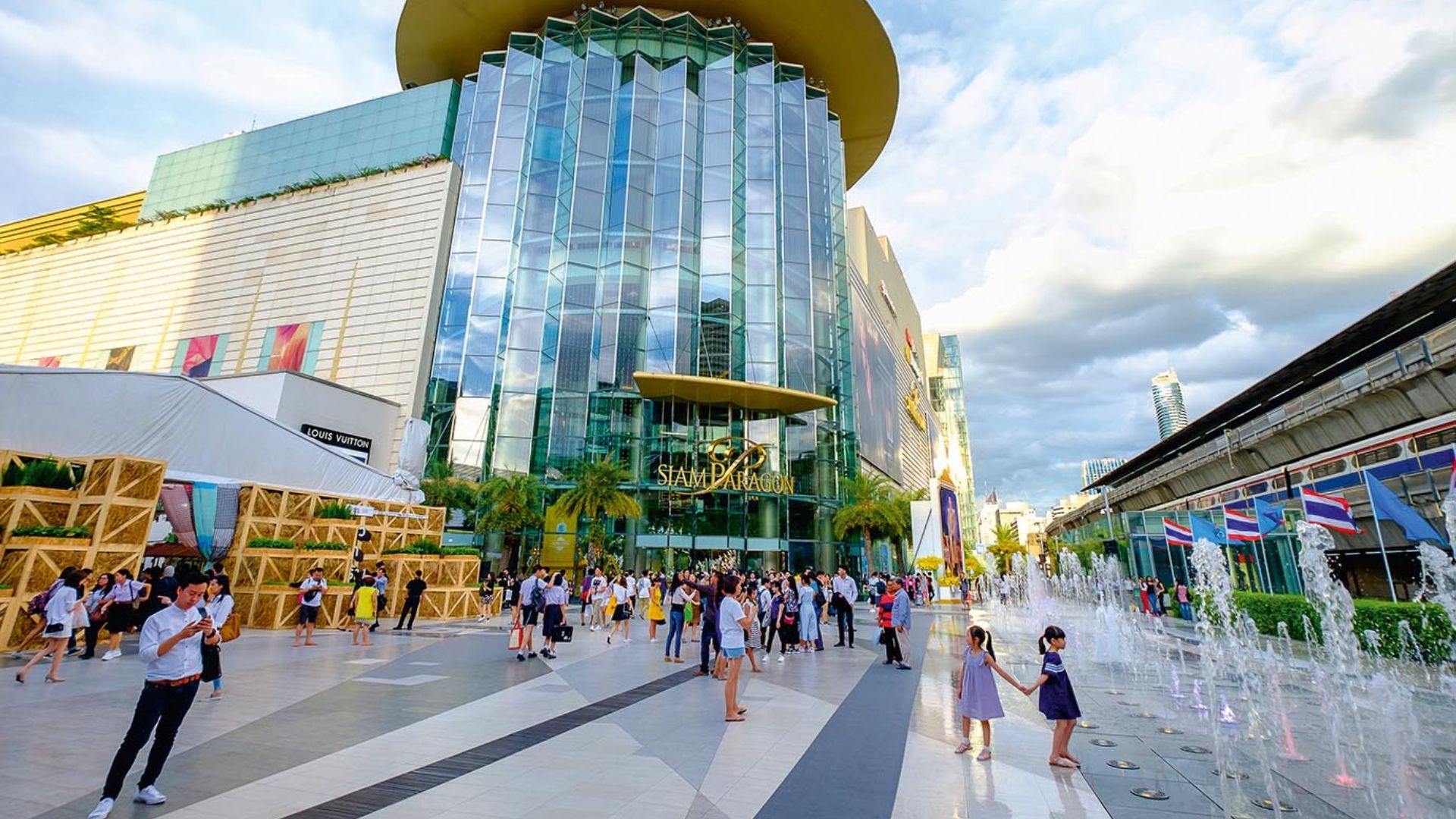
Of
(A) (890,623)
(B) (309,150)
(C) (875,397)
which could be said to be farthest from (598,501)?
(C) (875,397)

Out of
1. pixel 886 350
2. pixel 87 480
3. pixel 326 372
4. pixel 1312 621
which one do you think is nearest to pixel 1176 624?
pixel 1312 621

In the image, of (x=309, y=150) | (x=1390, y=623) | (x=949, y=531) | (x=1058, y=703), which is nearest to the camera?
(x=1058, y=703)

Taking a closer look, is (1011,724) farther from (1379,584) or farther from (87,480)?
(1379,584)

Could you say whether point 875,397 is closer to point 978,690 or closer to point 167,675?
point 978,690

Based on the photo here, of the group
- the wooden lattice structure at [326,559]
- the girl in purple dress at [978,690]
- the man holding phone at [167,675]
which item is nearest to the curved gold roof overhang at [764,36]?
the wooden lattice structure at [326,559]

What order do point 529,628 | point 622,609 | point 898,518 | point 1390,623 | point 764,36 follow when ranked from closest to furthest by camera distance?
point 529,628 < point 1390,623 < point 622,609 < point 898,518 < point 764,36

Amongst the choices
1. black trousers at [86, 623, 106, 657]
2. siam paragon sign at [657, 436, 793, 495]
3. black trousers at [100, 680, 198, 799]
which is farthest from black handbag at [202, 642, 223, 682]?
siam paragon sign at [657, 436, 793, 495]

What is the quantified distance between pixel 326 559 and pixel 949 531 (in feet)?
93.6

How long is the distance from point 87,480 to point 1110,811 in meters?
18.2

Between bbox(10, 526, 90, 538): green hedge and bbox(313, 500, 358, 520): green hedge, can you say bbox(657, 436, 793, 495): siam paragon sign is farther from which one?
bbox(10, 526, 90, 538): green hedge

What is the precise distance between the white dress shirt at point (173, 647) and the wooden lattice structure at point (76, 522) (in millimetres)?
10576

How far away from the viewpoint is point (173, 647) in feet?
15.6

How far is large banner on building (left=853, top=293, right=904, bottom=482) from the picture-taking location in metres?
58.5

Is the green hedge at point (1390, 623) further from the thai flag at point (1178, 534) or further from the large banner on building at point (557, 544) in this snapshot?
the large banner on building at point (557, 544)
